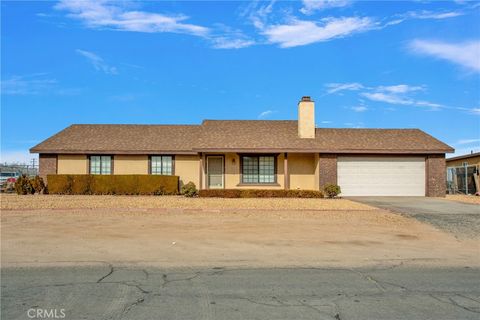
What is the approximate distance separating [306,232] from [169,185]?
13558 millimetres

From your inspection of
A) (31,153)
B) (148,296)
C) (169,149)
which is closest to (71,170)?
(31,153)

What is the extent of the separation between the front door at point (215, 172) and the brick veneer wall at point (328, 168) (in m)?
5.80

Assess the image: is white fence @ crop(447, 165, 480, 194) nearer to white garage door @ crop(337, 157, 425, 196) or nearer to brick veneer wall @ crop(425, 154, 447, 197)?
brick veneer wall @ crop(425, 154, 447, 197)

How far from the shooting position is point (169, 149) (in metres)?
25.7

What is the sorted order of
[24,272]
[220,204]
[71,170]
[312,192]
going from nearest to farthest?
[24,272] → [220,204] → [312,192] → [71,170]

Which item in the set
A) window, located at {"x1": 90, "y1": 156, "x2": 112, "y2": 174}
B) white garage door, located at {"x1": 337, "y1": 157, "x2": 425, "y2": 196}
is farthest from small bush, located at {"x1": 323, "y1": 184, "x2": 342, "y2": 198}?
window, located at {"x1": 90, "y1": 156, "x2": 112, "y2": 174}

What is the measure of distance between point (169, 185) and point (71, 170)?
20.8 ft

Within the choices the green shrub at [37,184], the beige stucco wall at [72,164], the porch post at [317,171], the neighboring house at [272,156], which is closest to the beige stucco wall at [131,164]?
the neighboring house at [272,156]

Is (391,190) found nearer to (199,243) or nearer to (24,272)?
(199,243)

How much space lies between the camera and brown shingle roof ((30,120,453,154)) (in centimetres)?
2434

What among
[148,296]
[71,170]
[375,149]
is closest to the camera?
[148,296]

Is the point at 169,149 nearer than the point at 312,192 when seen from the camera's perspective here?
No

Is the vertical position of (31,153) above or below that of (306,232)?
above

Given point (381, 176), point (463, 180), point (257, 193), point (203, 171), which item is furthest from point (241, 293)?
point (463, 180)
